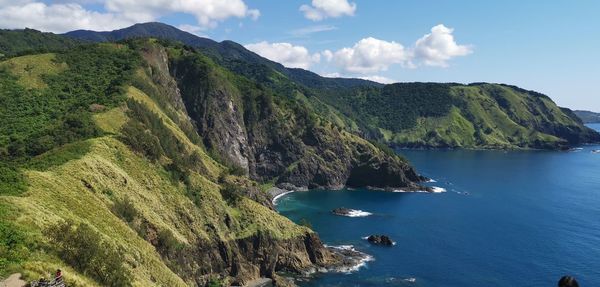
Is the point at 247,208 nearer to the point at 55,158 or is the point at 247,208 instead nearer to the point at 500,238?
the point at 55,158

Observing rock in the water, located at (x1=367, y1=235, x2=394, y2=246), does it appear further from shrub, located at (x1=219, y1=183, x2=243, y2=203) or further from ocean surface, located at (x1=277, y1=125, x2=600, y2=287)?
shrub, located at (x1=219, y1=183, x2=243, y2=203)

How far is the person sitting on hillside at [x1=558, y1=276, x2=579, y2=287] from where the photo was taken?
406ft

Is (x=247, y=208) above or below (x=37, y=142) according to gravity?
below

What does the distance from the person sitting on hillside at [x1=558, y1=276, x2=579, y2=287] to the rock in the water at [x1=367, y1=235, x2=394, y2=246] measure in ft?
163

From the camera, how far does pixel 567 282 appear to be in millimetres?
124375

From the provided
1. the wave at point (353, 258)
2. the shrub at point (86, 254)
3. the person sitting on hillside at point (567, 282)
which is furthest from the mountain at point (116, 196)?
the person sitting on hillside at point (567, 282)

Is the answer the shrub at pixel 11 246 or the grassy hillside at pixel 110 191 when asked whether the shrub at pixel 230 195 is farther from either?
the shrub at pixel 11 246

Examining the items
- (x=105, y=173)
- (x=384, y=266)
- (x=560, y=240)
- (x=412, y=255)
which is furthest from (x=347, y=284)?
(x=560, y=240)

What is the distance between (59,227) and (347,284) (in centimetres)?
7915

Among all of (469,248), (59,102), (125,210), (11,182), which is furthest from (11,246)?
(469,248)

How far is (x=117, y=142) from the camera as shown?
113250 millimetres

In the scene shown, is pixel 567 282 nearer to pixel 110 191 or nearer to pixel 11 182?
pixel 110 191

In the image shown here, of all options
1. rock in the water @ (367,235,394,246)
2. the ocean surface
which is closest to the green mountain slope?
the ocean surface

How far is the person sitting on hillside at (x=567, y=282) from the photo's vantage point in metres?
124
